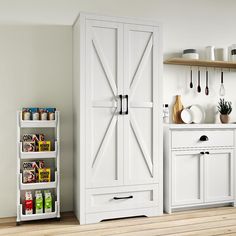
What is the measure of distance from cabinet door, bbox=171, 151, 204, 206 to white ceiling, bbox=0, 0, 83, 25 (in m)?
1.94

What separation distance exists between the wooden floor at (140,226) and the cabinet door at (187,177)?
6.9 inches

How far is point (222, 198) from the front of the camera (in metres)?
3.41

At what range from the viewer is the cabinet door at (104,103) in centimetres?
291

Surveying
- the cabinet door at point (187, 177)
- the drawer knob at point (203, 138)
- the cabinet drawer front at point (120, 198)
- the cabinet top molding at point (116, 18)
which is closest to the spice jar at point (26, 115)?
the cabinet drawer front at point (120, 198)

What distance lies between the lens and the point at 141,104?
308 centimetres

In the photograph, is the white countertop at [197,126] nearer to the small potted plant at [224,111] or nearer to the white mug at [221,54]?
the small potted plant at [224,111]

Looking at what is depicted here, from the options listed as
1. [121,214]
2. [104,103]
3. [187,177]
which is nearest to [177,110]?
[187,177]

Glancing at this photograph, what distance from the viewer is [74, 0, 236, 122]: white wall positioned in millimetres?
3605

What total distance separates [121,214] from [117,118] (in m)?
0.97

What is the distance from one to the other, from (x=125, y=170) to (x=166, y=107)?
102 cm

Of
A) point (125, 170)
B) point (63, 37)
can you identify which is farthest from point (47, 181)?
point (63, 37)

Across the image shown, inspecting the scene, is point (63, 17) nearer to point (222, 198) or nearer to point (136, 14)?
point (136, 14)

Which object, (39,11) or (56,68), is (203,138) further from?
(39,11)

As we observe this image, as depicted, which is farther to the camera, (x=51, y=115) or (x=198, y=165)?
(x=198, y=165)
